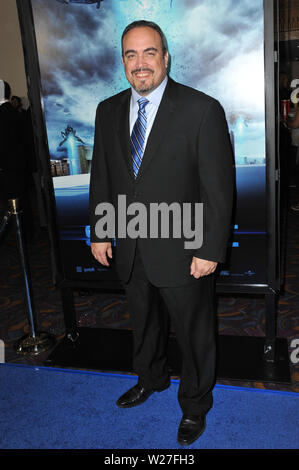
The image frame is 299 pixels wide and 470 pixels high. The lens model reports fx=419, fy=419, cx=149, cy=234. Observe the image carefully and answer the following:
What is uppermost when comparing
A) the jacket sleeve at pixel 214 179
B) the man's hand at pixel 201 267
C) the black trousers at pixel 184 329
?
the jacket sleeve at pixel 214 179

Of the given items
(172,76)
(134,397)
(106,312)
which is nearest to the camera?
(172,76)

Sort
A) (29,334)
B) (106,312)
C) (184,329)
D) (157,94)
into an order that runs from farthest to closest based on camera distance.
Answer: (106,312) < (29,334) < (184,329) < (157,94)

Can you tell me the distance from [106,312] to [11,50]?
25.9 feet

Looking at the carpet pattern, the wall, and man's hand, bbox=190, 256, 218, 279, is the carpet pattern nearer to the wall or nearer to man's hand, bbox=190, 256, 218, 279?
man's hand, bbox=190, 256, 218, 279

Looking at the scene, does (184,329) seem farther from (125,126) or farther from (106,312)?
(106,312)

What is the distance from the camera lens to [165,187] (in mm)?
1636

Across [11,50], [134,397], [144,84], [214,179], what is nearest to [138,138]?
[144,84]

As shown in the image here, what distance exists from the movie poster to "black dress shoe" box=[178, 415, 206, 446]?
0.72 meters


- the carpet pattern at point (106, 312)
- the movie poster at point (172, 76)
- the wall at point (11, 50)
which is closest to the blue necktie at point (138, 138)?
the movie poster at point (172, 76)

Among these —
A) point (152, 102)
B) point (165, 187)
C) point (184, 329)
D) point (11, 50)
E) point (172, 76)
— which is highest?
point (11, 50)

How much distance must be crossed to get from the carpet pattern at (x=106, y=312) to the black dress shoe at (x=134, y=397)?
20.7 inches

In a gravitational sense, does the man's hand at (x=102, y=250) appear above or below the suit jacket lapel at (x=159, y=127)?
below

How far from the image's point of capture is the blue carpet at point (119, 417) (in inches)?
70.6

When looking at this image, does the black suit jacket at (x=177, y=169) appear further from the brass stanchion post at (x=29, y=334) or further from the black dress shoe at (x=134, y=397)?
the brass stanchion post at (x=29, y=334)
